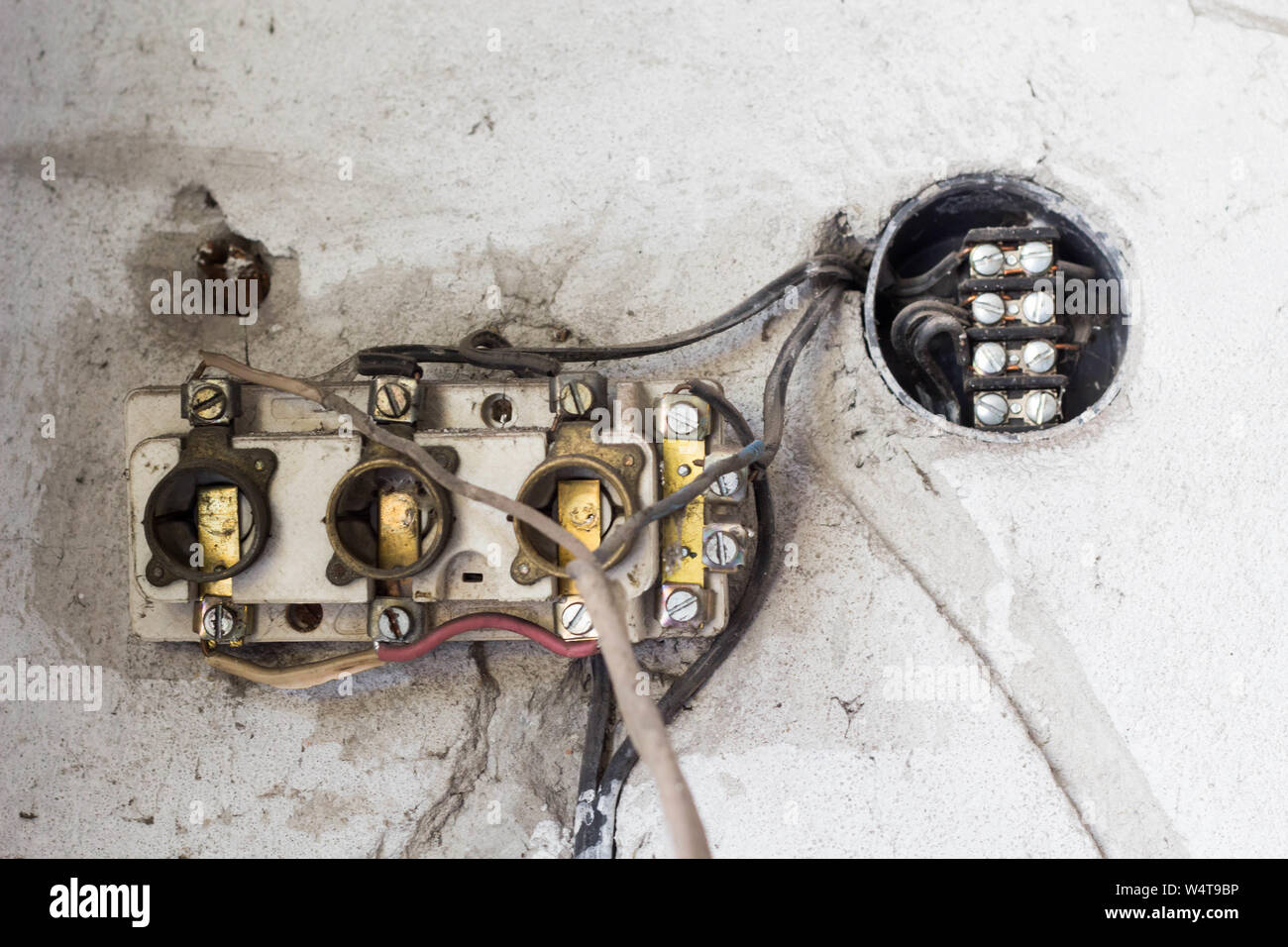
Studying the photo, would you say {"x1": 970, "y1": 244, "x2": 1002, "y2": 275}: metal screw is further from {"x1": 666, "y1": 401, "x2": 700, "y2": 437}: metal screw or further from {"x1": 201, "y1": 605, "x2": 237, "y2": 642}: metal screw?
{"x1": 201, "y1": 605, "x2": 237, "y2": 642}: metal screw

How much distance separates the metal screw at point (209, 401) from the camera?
1084mm

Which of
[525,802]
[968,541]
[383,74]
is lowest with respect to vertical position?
[525,802]

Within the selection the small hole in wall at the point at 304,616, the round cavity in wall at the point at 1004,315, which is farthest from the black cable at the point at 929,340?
the small hole in wall at the point at 304,616

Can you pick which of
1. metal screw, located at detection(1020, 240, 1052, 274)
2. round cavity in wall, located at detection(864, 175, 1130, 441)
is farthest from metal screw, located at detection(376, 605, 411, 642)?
metal screw, located at detection(1020, 240, 1052, 274)

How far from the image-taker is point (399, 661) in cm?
116

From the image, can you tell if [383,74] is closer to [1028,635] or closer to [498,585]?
[498,585]

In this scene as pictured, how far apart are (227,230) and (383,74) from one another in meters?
0.28

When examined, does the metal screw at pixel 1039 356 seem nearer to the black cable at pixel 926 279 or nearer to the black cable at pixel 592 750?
the black cable at pixel 926 279

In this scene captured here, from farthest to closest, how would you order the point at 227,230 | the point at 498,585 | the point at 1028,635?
the point at 227,230
the point at 1028,635
the point at 498,585

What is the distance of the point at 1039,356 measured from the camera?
1.22 m

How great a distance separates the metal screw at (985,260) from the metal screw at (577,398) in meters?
0.51

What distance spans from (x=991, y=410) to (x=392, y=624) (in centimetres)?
74

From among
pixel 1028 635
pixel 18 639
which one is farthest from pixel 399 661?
pixel 1028 635

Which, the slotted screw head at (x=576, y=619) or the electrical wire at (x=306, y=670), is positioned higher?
the slotted screw head at (x=576, y=619)
